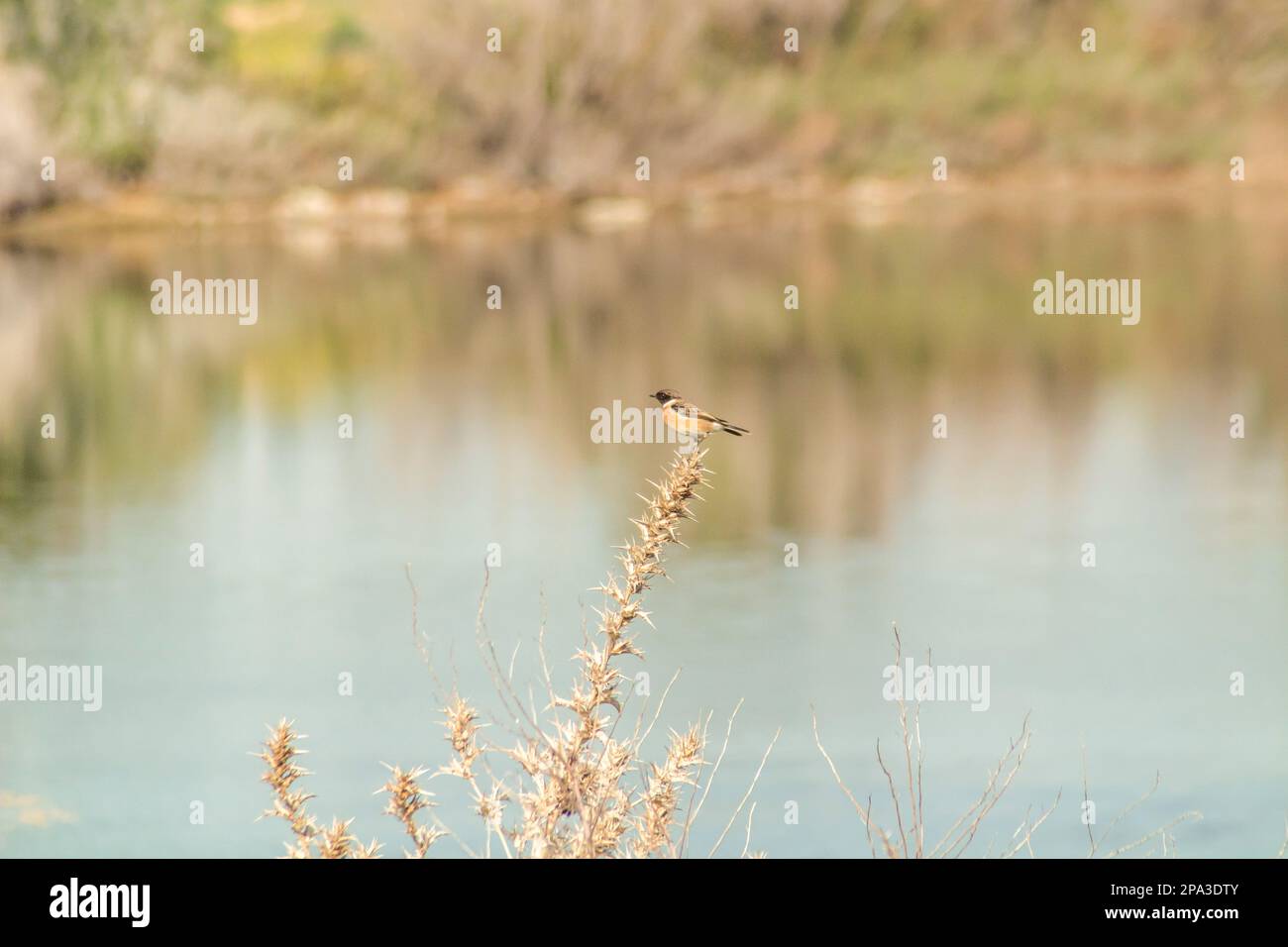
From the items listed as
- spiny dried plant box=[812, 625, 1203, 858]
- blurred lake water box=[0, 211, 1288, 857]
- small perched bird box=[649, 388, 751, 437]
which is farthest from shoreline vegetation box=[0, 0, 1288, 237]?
small perched bird box=[649, 388, 751, 437]

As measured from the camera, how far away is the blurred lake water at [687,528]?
30.1ft

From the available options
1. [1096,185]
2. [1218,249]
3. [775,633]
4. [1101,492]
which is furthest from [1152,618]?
[1096,185]

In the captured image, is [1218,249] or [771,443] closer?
[771,443]

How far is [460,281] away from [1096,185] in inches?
701

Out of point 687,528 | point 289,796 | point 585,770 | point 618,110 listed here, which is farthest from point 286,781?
point 618,110

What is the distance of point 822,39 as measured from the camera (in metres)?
42.8

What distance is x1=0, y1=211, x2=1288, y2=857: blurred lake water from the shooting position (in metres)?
9.16

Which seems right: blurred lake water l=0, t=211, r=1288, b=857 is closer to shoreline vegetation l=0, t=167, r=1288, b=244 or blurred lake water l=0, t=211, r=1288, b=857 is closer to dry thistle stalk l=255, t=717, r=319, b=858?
dry thistle stalk l=255, t=717, r=319, b=858

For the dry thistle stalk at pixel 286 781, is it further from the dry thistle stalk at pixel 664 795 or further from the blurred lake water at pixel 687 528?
the dry thistle stalk at pixel 664 795

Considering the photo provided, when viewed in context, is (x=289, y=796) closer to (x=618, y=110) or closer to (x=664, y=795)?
(x=664, y=795)

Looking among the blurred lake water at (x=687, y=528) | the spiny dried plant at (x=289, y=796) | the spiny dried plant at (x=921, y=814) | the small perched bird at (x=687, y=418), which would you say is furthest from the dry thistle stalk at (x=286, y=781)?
the small perched bird at (x=687, y=418)

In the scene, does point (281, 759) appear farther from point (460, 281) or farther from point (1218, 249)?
point (1218, 249)

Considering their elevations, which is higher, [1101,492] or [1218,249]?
[1218,249]

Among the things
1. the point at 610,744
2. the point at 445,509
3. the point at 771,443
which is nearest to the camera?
the point at 610,744
